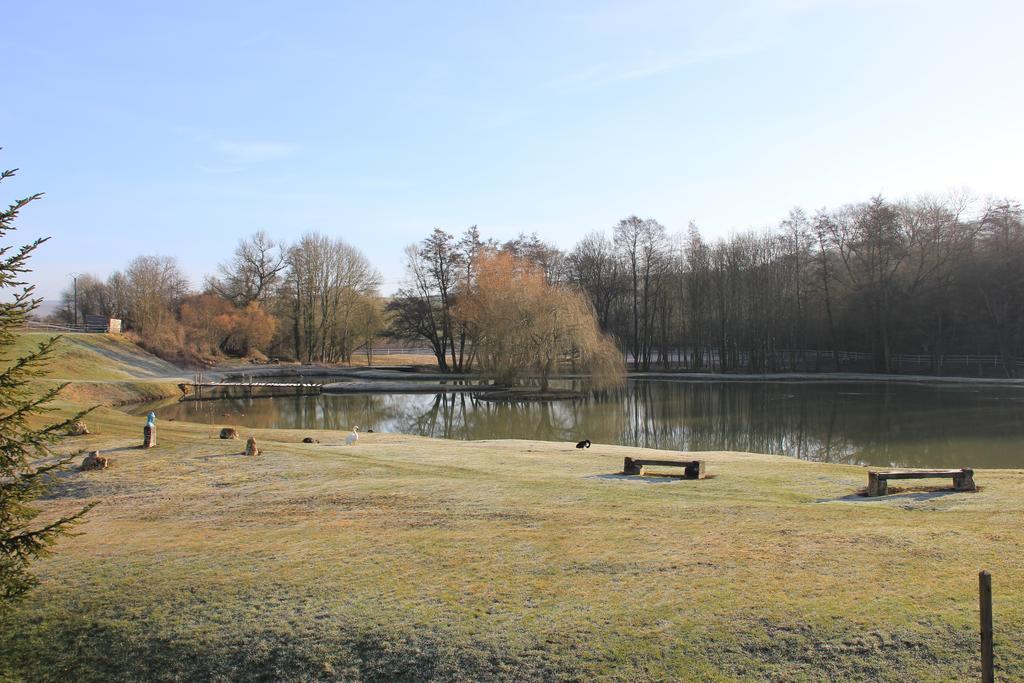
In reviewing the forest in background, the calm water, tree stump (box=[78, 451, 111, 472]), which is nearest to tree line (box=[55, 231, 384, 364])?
the forest in background

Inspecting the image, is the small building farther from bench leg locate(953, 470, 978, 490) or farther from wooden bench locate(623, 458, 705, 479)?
bench leg locate(953, 470, 978, 490)

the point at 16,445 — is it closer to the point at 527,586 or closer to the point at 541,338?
the point at 527,586

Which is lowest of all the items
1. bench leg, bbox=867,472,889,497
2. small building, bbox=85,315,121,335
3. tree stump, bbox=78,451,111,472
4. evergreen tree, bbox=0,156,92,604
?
bench leg, bbox=867,472,889,497

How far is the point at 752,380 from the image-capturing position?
186ft

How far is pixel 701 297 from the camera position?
66000 mm

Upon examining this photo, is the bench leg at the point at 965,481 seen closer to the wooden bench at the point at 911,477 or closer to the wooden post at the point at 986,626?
the wooden bench at the point at 911,477

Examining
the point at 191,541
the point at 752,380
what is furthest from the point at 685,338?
the point at 191,541

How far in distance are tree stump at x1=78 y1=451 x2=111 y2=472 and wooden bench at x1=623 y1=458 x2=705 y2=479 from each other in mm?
11014

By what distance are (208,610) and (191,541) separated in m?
2.63

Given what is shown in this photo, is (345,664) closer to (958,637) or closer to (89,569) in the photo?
(89,569)

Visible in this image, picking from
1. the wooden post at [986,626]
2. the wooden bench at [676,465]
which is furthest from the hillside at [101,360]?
the wooden post at [986,626]

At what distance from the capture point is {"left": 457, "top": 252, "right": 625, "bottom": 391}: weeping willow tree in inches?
1743

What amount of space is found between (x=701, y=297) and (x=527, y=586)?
2392 inches

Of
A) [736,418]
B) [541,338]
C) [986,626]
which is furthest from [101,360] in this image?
[986,626]
